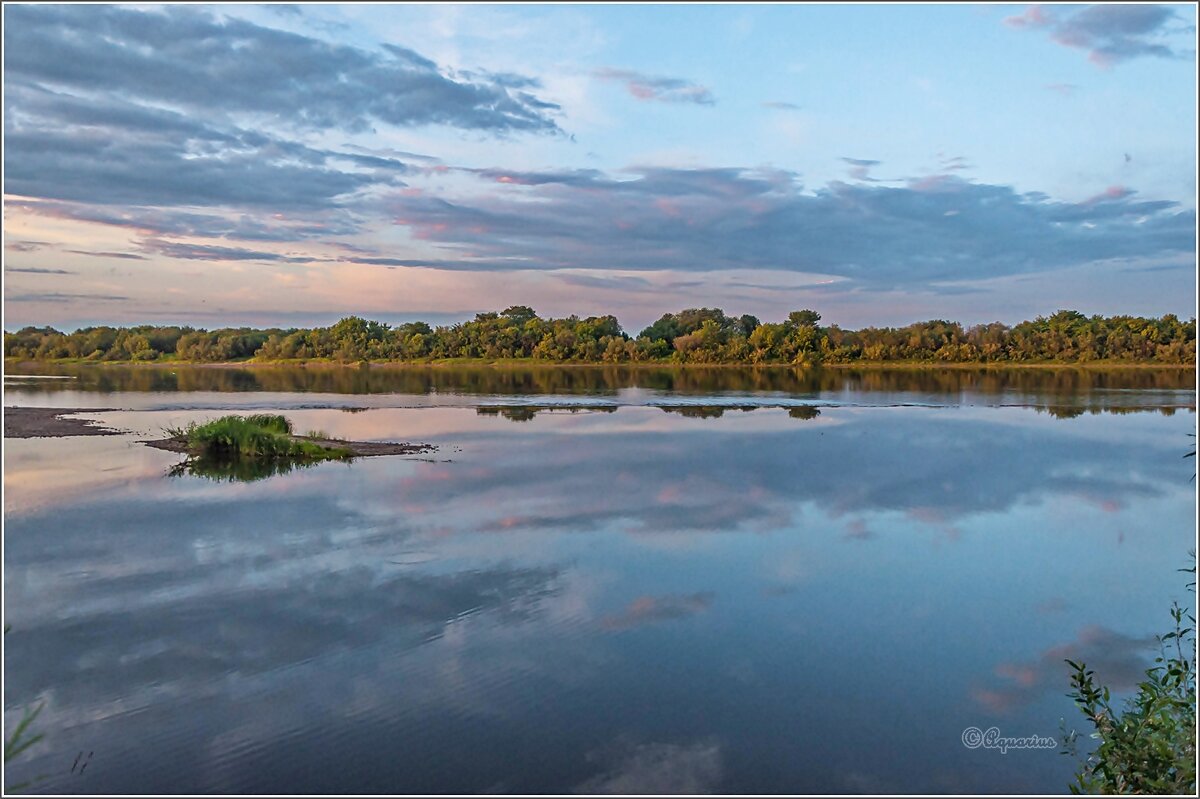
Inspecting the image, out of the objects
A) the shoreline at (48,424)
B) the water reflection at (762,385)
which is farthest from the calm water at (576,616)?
the water reflection at (762,385)

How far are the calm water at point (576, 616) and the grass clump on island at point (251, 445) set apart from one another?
1.16 m

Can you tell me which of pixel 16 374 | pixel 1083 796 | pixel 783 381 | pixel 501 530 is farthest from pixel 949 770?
pixel 16 374

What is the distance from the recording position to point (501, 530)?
565 inches

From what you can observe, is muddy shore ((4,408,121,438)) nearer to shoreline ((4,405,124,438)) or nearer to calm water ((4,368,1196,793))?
shoreline ((4,405,124,438))

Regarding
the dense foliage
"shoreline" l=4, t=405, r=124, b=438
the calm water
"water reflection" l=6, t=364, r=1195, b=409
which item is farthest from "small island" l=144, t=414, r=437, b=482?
"water reflection" l=6, t=364, r=1195, b=409

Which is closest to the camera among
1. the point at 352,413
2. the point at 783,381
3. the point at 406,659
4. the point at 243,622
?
the point at 406,659

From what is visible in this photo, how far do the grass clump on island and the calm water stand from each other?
1.16 metres

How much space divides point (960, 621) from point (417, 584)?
6335 mm

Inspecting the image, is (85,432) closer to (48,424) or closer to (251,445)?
(48,424)

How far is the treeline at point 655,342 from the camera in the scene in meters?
84.0

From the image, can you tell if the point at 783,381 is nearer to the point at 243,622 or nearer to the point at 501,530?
the point at 501,530

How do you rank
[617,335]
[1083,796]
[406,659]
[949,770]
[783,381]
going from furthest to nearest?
[617,335] < [783,381] < [406,659] < [949,770] < [1083,796]

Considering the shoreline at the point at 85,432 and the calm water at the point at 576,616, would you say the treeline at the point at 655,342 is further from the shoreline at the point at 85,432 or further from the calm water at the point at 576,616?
the calm water at the point at 576,616

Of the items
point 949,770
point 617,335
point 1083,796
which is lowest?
point 949,770
